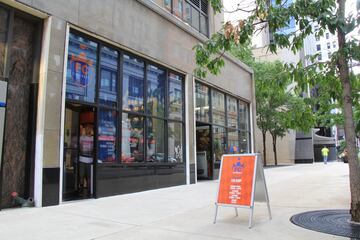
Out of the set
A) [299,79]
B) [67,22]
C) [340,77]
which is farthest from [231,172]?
[67,22]

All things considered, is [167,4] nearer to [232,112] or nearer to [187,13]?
[187,13]

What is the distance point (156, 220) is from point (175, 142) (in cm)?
685

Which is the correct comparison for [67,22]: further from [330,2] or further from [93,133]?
[330,2]

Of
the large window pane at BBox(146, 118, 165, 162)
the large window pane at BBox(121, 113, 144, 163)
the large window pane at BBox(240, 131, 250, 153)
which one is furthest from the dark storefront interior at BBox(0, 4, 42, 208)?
the large window pane at BBox(240, 131, 250, 153)

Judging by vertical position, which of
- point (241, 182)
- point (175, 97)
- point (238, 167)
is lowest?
point (241, 182)

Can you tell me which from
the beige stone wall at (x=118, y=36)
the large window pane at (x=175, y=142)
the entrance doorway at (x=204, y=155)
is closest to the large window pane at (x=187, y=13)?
the beige stone wall at (x=118, y=36)

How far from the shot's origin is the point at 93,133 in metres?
9.98

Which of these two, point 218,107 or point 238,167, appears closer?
point 238,167

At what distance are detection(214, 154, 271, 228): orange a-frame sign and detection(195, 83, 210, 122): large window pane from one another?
8341mm

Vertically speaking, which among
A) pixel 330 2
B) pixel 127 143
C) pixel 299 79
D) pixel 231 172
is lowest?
pixel 231 172

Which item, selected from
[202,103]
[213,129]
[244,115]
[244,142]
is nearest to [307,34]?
[202,103]

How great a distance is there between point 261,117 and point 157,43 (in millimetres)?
22371

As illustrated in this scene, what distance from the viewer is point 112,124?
10.5 metres

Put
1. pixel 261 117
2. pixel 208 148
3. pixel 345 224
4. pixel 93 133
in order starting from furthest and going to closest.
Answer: pixel 261 117 → pixel 208 148 → pixel 93 133 → pixel 345 224
